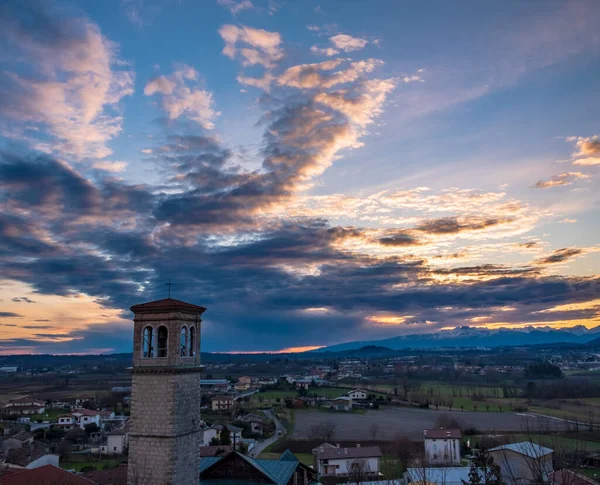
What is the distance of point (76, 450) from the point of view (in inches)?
2440

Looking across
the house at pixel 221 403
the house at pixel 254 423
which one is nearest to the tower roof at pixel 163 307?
the house at pixel 254 423

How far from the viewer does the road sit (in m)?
55.2

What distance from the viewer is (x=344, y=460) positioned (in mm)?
47625

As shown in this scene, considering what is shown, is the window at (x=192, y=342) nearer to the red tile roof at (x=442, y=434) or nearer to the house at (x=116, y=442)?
the red tile roof at (x=442, y=434)

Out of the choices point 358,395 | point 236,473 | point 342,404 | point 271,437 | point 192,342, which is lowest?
point 271,437

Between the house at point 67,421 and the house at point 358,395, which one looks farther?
the house at point 358,395

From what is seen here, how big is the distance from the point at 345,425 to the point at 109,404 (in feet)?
178

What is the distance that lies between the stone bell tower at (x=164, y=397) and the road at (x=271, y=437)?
109ft

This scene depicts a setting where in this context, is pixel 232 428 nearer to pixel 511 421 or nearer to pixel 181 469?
pixel 511 421

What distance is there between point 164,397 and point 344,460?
103ft

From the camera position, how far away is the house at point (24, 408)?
3412 inches

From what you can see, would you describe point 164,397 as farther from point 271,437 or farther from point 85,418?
point 85,418

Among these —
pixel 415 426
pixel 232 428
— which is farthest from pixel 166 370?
pixel 415 426

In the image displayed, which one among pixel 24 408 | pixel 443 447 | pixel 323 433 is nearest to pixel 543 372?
pixel 323 433
